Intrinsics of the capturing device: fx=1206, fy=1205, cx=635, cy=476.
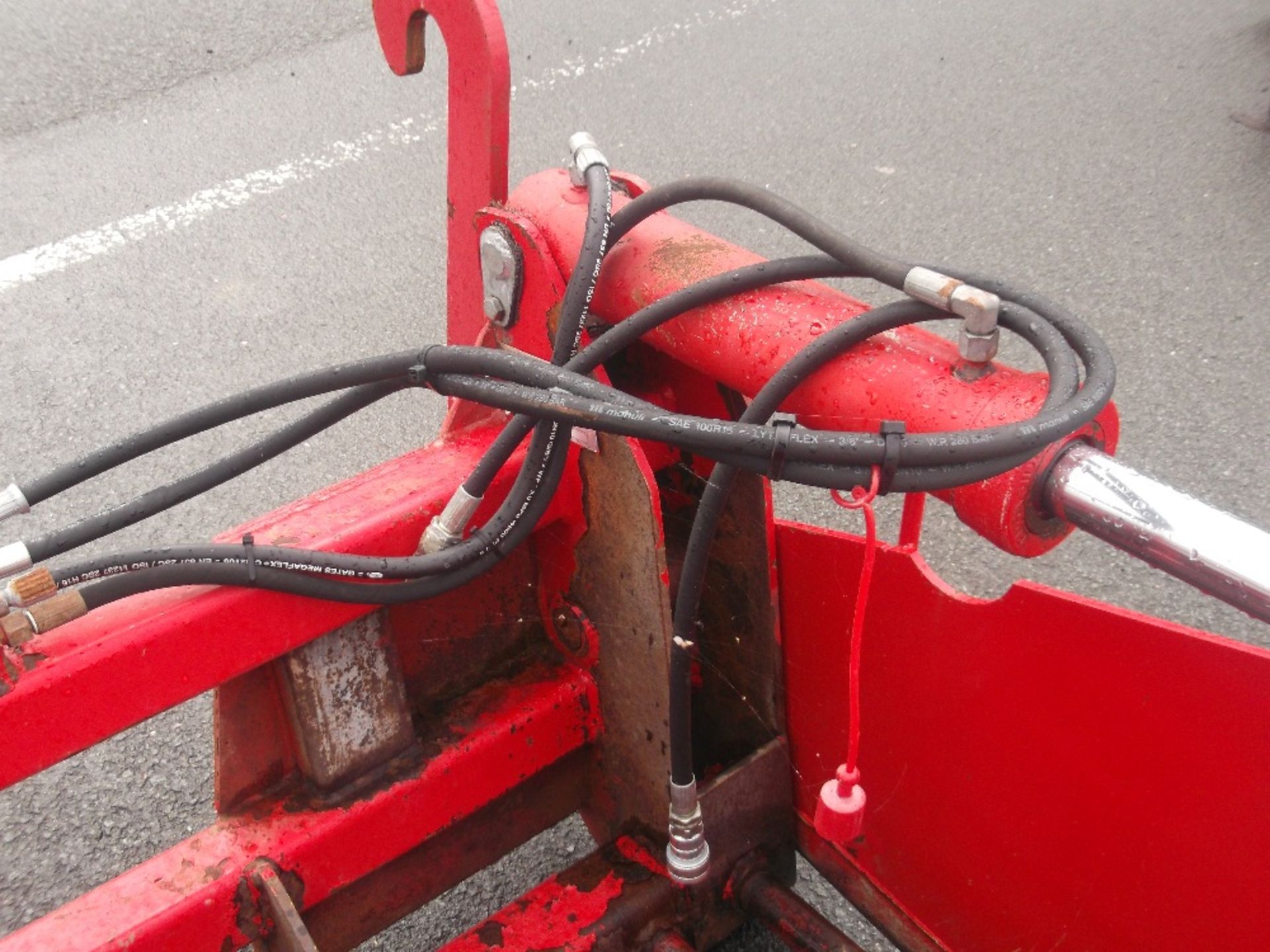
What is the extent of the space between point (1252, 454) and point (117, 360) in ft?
Answer: 8.20

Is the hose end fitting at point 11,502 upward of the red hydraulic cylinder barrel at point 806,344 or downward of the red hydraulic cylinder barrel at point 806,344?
downward

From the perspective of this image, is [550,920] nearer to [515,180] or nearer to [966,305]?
[966,305]

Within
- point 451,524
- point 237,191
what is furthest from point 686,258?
point 237,191

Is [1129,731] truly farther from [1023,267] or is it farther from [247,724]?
[1023,267]

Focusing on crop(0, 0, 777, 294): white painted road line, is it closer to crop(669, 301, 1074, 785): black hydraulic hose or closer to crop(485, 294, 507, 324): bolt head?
crop(485, 294, 507, 324): bolt head

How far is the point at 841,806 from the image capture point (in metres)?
1.02

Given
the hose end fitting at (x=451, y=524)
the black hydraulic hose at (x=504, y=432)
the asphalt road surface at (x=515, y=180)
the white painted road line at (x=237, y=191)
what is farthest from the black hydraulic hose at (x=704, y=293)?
the white painted road line at (x=237, y=191)

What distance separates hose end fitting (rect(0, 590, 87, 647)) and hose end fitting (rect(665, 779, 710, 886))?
614 millimetres

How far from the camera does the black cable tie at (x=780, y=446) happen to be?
0.88 m

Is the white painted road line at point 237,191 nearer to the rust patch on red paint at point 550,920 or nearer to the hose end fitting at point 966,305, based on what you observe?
the rust patch on red paint at point 550,920

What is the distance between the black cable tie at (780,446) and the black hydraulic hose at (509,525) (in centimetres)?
31

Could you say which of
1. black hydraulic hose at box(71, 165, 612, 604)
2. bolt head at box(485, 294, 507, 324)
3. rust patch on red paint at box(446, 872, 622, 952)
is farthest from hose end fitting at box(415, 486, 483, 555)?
rust patch on red paint at box(446, 872, 622, 952)

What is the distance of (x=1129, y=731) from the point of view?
3.53 ft

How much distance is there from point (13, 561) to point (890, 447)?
732mm
